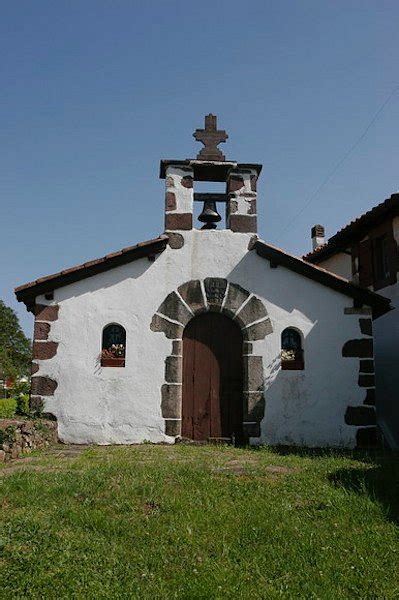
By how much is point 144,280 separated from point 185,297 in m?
0.79

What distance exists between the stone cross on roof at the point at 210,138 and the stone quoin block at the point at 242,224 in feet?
4.04

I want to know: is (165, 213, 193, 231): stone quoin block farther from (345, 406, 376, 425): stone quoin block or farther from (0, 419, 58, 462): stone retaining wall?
(345, 406, 376, 425): stone quoin block

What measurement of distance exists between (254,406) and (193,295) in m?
2.20

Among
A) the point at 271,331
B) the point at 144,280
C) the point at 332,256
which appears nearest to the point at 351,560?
the point at 271,331

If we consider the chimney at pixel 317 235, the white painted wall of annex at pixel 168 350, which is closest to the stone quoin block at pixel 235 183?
the white painted wall of annex at pixel 168 350

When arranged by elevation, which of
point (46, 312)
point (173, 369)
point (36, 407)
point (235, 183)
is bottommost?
point (36, 407)

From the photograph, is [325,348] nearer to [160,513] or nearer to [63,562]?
[160,513]

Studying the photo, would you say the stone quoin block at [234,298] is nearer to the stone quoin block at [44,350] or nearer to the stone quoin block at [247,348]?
the stone quoin block at [247,348]

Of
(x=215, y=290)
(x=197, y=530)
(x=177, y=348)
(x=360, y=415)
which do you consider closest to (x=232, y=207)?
(x=215, y=290)

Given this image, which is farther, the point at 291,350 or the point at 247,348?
the point at 291,350

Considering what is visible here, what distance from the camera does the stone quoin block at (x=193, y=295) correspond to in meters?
9.07

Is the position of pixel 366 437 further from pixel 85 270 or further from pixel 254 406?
pixel 85 270

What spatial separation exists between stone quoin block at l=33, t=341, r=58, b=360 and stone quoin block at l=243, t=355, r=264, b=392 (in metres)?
3.29

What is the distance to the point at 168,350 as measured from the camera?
8.87 metres
